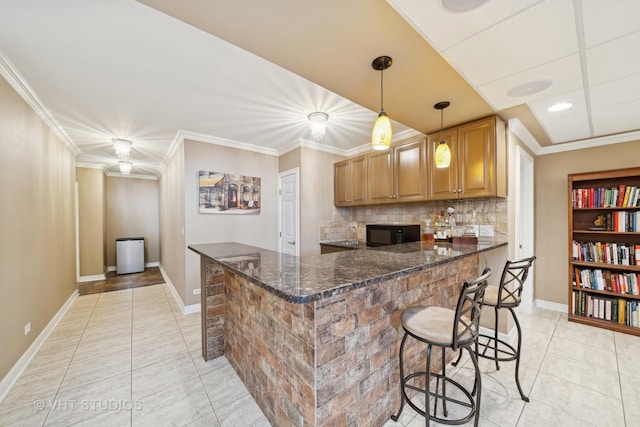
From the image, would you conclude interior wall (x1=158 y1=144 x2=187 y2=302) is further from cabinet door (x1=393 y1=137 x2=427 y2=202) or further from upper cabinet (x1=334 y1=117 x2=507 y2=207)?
cabinet door (x1=393 y1=137 x2=427 y2=202)

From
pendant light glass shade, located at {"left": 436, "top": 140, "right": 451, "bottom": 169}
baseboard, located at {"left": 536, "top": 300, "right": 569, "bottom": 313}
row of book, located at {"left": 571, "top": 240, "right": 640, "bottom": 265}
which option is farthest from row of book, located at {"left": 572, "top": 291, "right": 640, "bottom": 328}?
pendant light glass shade, located at {"left": 436, "top": 140, "right": 451, "bottom": 169}

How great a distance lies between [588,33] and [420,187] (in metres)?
1.84

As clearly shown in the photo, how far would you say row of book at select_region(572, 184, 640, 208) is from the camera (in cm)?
271

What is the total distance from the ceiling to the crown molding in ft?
0.04

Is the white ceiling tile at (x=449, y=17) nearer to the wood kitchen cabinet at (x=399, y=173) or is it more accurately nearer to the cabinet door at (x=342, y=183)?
the wood kitchen cabinet at (x=399, y=173)

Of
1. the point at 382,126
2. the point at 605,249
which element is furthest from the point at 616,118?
the point at 382,126

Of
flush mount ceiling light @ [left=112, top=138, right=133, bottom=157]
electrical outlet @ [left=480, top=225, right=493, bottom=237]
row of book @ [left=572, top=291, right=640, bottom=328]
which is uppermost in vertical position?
flush mount ceiling light @ [left=112, top=138, right=133, bottom=157]

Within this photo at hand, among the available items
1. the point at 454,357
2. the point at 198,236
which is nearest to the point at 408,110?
the point at 454,357

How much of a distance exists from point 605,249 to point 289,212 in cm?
411

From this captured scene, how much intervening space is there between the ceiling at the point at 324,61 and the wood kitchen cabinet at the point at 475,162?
0.55ft

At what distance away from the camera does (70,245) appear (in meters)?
3.93

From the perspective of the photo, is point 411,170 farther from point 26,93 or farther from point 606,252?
point 26,93

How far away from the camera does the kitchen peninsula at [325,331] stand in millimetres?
1124

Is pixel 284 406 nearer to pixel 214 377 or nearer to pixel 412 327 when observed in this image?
pixel 412 327
